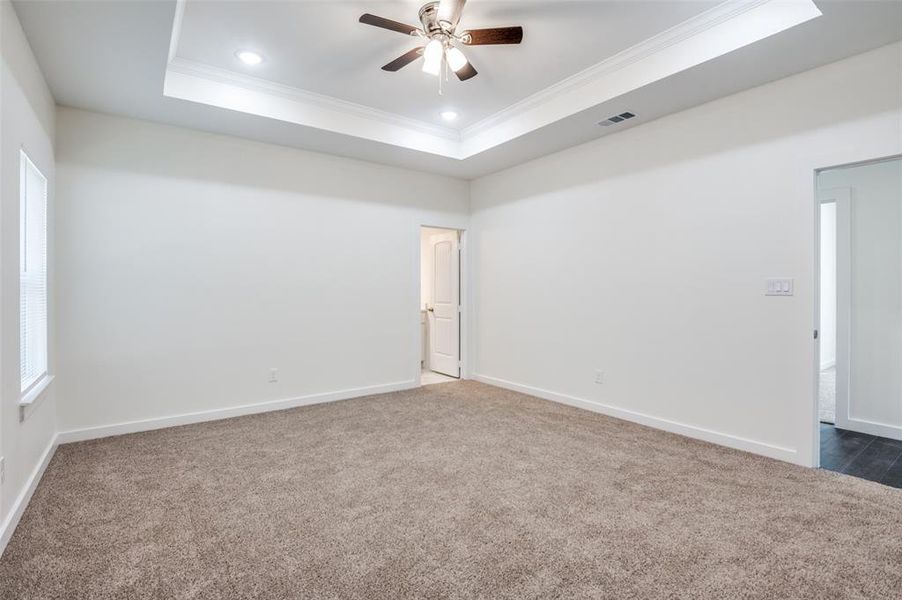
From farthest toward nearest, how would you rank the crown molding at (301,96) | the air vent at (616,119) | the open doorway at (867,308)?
the air vent at (616,119)
the open doorway at (867,308)
the crown molding at (301,96)

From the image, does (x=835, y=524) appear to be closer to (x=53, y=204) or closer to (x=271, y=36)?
(x=271, y=36)

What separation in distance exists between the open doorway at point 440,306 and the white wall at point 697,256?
3.48ft

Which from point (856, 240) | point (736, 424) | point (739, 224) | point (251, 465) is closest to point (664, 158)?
point (739, 224)

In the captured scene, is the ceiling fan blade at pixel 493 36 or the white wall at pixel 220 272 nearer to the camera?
the ceiling fan blade at pixel 493 36

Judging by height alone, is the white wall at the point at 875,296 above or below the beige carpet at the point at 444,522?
above

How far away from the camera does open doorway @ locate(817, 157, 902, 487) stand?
3586 mm

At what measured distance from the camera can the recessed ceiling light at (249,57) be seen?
3.25 meters

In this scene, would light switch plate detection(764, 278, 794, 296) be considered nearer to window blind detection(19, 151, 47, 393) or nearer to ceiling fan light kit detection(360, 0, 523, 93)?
ceiling fan light kit detection(360, 0, 523, 93)

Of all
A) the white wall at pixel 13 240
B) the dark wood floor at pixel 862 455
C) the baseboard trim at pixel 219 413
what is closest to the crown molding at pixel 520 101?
the white wall at pixel 13 240

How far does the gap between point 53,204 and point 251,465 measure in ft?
8.32

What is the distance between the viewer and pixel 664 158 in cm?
382

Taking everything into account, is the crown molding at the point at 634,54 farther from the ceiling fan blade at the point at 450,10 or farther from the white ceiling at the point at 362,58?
the ceiling fan blade at the point at 450,10

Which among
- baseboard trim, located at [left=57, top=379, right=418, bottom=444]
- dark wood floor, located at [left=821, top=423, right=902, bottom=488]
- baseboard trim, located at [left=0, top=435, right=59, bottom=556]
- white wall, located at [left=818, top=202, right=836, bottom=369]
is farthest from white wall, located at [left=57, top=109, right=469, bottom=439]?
white wall, located at [left=818, top=202, right=836, bottom=369]

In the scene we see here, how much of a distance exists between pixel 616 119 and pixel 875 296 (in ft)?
8.55
